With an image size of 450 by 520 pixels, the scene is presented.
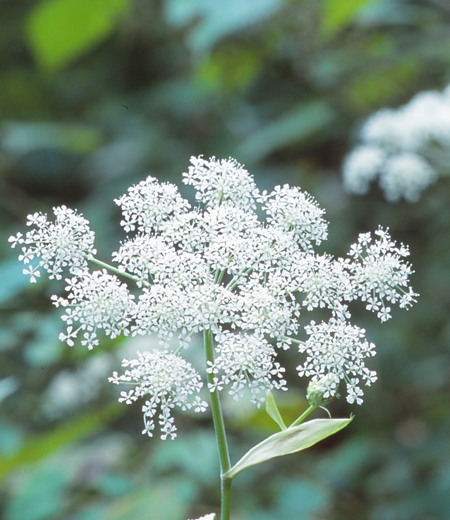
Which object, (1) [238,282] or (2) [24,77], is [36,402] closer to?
(1) [238,282]

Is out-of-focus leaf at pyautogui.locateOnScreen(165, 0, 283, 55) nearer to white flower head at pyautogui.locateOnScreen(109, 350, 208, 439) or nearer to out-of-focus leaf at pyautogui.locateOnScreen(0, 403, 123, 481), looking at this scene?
out-of-focus leaf at pyautogui.locateOnScreen(0, 403, 123, 481)

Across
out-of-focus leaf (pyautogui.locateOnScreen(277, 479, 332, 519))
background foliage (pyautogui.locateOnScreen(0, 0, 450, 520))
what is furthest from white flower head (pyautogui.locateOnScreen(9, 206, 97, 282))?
out-of-focus leaf (pyautogui.locateOnScreen(277, 479, 332, 519))

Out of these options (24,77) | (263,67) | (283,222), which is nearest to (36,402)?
(283,222)

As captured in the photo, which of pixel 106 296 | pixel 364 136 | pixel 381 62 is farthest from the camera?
pixel 381 62

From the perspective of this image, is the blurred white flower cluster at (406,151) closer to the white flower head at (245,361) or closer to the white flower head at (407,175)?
the white flower head at (407,175)

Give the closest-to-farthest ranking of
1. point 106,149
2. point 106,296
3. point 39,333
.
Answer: point 106,296 < point 39,333 < point 106,149
